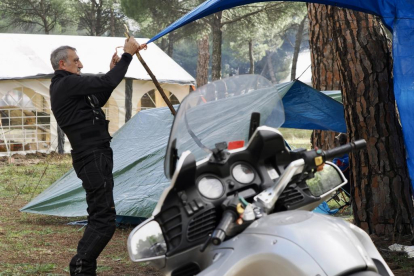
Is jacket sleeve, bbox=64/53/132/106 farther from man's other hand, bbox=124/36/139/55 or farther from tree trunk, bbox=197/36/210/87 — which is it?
tree trunk, bbox=197/36/210/87

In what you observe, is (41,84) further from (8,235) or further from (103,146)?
(103,146)

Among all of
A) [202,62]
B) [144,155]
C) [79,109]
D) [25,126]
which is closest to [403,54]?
[79,109]

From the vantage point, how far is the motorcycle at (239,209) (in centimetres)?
214

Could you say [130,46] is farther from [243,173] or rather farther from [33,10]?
[33,10]

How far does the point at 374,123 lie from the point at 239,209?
12.1 feet

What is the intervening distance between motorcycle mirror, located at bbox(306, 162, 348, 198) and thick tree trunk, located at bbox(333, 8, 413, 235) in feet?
9.92

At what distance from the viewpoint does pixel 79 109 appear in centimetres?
457

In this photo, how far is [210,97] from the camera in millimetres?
2576

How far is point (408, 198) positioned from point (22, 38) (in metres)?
15.9

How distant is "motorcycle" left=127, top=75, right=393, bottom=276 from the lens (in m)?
2.14

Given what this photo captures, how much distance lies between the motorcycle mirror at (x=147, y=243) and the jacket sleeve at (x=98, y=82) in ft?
6.92

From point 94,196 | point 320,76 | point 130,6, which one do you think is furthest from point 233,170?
point 130,6

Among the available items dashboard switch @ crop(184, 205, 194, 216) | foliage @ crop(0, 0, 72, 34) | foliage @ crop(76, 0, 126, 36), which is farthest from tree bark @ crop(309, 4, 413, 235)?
foliage @ crop(0, 0, 72, 34)

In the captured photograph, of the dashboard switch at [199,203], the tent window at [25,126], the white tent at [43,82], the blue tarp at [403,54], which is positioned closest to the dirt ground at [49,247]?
the blue tarp at [403,54]
